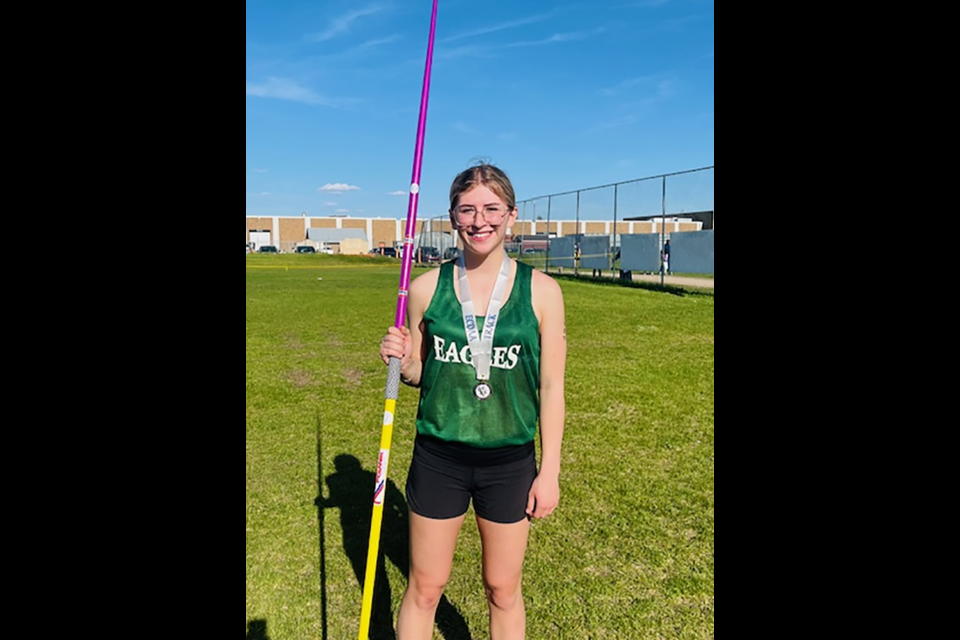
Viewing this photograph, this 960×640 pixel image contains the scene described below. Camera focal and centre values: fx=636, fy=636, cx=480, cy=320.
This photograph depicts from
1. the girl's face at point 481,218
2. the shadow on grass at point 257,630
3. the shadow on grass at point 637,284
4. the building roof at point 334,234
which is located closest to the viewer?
the girl's face at point 481,218

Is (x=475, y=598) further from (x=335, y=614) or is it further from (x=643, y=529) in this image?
(x=643, y=529)

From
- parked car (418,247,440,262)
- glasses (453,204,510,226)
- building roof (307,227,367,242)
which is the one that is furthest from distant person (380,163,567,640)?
building roof (307,227,367,242)

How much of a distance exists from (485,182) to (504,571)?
1569 mm

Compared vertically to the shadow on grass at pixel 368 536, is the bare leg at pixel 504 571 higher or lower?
higher

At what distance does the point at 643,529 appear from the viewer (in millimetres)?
4570

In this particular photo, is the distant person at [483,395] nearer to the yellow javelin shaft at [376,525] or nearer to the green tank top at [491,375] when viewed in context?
the green tank top at [491,375]

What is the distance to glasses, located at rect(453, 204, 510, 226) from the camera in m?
2.45

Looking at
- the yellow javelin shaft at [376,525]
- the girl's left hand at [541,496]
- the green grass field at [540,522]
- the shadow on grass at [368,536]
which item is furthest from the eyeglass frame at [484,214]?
the green grass field at [540,522]

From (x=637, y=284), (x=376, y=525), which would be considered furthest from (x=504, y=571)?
(x=637, y=284)

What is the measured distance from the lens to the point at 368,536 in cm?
459

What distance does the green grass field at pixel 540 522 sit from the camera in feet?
11.7
